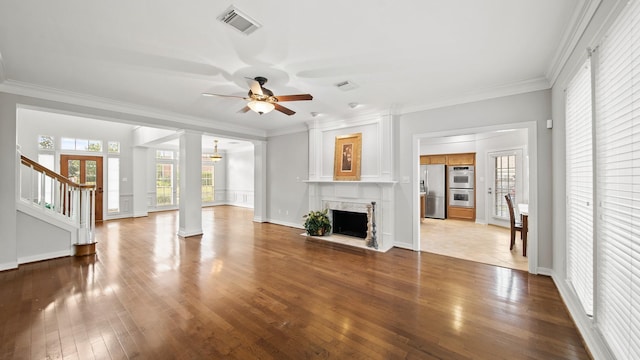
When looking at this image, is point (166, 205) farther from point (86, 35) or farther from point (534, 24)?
point (534, 24)

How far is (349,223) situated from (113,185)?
7674 millimetres

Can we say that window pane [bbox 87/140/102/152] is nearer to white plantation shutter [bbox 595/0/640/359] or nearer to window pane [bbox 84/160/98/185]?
window pane [bbox 84/160/98/185]

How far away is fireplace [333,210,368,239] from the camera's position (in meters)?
5.48

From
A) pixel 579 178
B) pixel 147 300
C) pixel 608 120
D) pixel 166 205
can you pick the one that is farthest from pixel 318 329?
pixel 166 205

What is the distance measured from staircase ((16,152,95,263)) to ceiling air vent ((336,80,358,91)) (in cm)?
472

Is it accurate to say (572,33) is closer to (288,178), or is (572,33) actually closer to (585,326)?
(585,326)

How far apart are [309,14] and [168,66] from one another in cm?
200

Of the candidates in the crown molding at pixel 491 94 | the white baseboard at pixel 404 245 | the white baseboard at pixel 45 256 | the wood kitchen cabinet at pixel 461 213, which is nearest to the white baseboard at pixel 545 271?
the white baseboard at pixel 404 245

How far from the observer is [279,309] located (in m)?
2.50

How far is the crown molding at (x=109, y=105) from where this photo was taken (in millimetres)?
3598

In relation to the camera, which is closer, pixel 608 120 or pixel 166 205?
pixel 608 120

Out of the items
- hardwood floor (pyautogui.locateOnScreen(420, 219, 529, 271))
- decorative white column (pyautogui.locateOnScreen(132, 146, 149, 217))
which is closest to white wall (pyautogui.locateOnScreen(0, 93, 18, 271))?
decorative white column (pyautogui.locateOnScreen(132, 146, 149, 217))

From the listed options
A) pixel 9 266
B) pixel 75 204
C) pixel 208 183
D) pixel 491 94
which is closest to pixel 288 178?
pixel 75 204

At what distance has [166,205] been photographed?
9.86 metres
